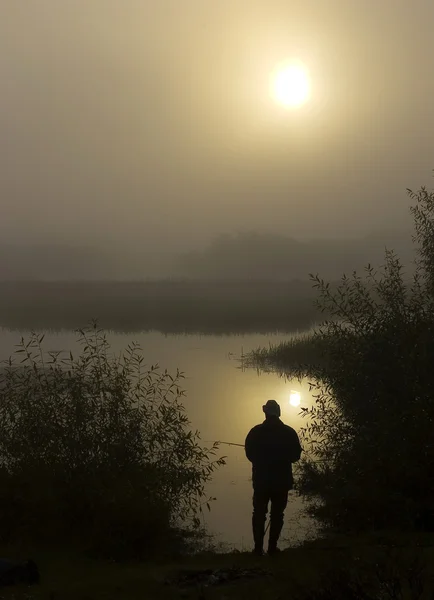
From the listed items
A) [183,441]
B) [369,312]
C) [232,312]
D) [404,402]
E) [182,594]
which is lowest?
[182,594]

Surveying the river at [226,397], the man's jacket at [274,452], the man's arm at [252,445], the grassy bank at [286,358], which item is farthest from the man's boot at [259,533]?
the grassy bank at [286,358]

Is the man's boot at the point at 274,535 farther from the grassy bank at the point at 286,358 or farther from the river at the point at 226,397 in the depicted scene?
the grassy bank at the point at 286,358

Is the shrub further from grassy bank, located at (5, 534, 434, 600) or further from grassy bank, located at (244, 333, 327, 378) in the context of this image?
grassy bank, located at (244, 333, 327, 378)

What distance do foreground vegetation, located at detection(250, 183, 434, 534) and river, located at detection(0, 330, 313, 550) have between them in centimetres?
118

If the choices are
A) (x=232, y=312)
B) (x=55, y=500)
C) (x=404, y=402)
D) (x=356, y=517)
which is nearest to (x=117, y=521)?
(x=55, y=500)

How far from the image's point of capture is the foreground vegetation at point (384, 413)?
30.0 feet

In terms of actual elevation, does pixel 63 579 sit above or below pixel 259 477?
below

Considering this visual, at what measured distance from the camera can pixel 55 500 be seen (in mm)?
9000

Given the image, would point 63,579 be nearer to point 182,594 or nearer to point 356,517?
point 182,594

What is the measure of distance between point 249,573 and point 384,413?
4.50m

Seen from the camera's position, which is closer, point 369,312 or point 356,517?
point 356,517

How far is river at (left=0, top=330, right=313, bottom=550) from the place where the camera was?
1120 centimetres

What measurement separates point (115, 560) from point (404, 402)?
17.9ft

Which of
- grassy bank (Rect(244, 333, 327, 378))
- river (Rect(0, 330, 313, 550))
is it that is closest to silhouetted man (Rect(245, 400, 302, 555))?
river (Rect(0, 330, 313, 550))
